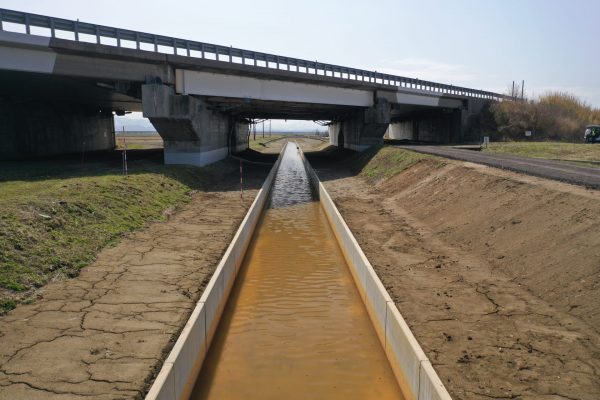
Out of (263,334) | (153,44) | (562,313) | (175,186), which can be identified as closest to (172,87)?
(153,44)

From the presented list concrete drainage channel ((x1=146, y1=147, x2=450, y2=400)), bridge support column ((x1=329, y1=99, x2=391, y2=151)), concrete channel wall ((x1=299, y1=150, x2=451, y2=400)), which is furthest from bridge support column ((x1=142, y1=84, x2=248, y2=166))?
concrete channel wall ((x1=299, y1=150, x2=451, y2=400))

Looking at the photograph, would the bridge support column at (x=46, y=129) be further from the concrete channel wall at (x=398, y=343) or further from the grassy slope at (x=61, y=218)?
the concrete channel wall at (x=398, y=343)

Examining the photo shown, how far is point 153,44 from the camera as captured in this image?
29484mm

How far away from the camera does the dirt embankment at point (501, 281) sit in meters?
6.96

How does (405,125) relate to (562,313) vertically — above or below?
above

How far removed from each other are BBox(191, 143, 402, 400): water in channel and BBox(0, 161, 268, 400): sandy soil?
1254 mm

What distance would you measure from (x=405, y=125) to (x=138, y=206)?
69109 mm

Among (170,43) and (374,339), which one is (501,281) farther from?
(170,43)

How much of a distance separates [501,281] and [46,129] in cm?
4150

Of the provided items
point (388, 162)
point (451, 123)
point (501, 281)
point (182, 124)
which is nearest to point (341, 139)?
point (451, 123)

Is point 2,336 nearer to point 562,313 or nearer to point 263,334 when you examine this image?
point 263,334

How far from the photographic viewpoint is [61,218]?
13.8 m

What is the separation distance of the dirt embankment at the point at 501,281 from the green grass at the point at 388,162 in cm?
1013

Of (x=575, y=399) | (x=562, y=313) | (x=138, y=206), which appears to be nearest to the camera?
(x=575, y=399)
